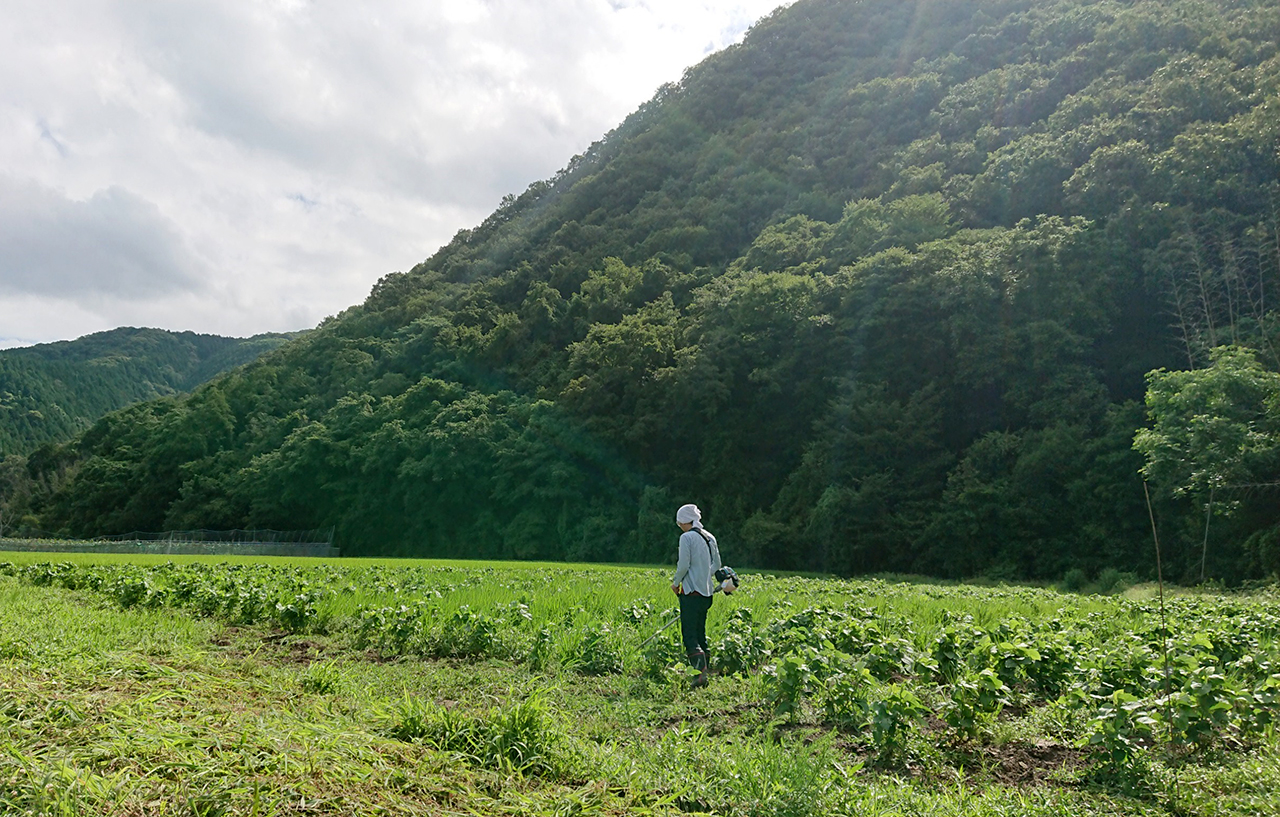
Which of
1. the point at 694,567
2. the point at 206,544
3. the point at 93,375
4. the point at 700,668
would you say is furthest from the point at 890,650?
the point at 93,375

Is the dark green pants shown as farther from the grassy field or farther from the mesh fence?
the mesh fence

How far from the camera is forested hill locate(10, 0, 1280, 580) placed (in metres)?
29.0

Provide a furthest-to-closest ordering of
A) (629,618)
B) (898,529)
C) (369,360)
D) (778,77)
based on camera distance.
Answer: (778,77) → (369,360) → (898,529) → (629,618)

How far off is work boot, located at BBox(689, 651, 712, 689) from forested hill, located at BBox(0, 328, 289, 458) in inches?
3808

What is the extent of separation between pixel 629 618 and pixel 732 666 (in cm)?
260

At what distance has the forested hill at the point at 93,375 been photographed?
99250mm

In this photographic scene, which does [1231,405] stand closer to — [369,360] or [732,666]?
[732,666]

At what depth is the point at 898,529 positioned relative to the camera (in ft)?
105

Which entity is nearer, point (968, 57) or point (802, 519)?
point (802, 519)

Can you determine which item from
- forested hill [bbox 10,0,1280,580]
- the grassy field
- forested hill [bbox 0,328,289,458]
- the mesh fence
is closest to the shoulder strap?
the grassy field

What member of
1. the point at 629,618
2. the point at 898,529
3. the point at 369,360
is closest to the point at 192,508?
the point at 369,360


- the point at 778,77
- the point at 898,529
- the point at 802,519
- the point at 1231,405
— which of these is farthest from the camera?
the point at 778,77

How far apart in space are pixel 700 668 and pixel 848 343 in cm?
3096

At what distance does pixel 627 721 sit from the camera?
19.1ft
